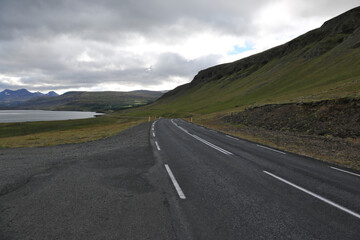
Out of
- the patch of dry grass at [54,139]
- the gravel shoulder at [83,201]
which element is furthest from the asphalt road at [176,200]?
the patch of dry grass at [54,139]

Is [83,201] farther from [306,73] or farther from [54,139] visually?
[306,73]

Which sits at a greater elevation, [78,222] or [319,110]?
[319,110]

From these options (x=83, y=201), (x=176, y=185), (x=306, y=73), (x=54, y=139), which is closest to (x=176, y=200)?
(x=176, y=185)

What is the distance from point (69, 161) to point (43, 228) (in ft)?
19.3

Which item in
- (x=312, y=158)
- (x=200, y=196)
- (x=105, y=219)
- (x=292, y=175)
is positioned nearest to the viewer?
(x=105, y=219)

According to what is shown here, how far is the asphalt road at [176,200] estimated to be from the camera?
3904mm

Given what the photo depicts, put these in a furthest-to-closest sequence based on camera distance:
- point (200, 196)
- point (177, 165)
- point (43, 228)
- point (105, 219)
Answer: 1. point (177, 165)
2. point (200, 196)
3. point (105, 219)
4. point (43, 228)

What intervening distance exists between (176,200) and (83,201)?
2.54 meters

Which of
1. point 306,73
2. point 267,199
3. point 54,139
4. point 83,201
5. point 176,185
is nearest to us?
point 83,201

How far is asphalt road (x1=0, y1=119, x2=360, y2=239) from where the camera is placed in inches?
154

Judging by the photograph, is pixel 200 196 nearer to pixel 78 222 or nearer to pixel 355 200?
pixel 78 222

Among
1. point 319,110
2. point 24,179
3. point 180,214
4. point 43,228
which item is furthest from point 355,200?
point 319,110

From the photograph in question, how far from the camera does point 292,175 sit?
7.44 meters

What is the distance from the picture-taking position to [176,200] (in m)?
5.21
